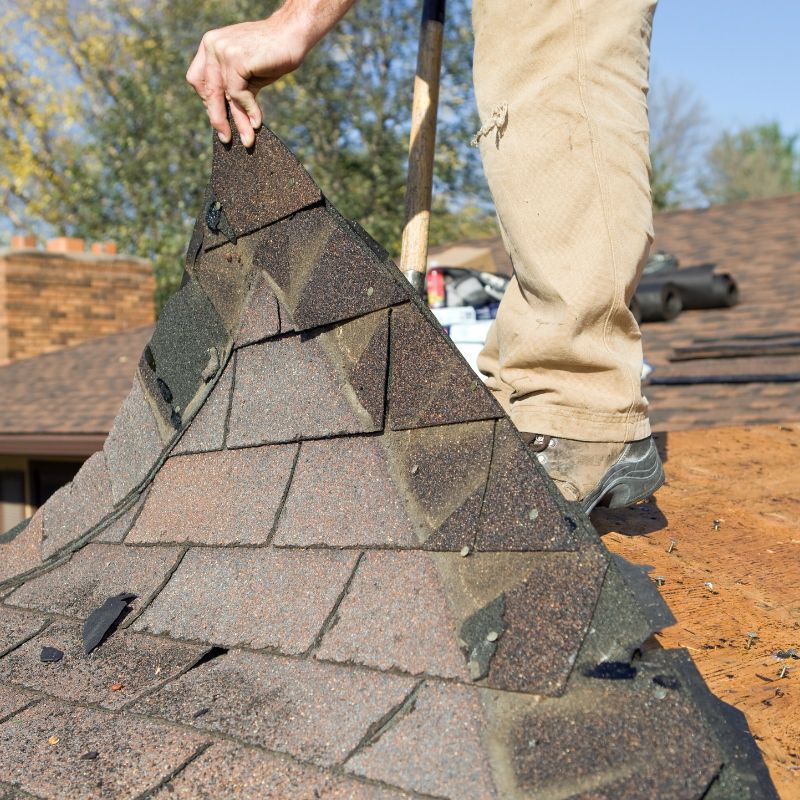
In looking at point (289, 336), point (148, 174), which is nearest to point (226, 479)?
point (289, 336)

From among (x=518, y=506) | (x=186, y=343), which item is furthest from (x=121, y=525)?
(x=518, y=506)

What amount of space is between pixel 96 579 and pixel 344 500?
1.96 feet

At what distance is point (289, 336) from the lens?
1.77 metres

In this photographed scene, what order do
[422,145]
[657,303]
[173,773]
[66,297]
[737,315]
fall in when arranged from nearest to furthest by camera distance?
[173,773] < [422,145] < [737,315] < [657,303] < [66,297]

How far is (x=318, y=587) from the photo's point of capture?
4.90 feet

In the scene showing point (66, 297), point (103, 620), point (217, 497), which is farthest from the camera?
point (66, 297)

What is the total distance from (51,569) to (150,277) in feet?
41.0

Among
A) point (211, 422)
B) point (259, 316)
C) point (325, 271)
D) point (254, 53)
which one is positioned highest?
point (254, 53)

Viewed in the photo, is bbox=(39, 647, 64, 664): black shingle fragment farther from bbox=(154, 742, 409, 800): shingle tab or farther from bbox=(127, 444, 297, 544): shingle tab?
bbox=(154, 742, 409, 800): shingle tab

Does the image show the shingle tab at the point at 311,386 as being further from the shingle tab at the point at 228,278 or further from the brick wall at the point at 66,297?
the brick wall at the point at 66,297

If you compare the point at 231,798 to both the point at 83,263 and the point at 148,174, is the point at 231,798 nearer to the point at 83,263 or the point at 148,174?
the point at 83,263

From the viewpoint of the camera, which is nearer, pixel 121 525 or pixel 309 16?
pixel 309 16

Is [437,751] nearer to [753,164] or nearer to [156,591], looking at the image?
[156,591]

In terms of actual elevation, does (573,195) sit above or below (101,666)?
above
